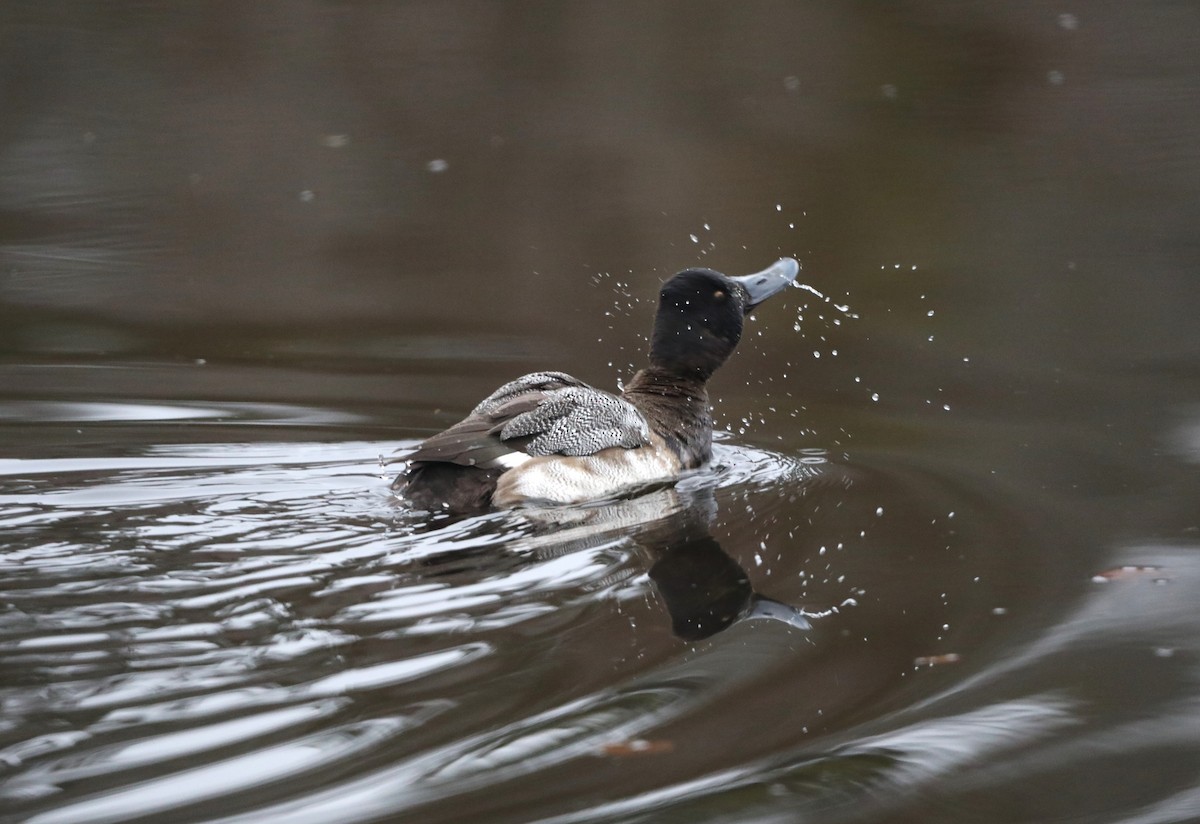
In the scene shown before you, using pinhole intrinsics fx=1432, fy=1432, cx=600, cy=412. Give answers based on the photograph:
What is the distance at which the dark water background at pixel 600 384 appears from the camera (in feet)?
11.7

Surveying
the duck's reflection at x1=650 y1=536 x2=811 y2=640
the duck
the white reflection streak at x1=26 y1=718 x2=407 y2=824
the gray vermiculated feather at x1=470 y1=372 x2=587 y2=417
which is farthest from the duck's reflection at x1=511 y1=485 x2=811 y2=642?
the white reflection streak at x1=26 y1=718 x2=407 y2=824

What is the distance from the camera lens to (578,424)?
6.18 meters

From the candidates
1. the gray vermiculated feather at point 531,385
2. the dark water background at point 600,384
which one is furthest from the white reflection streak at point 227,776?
the gray vermiculated feather at point 531,385

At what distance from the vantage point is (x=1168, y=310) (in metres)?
8.72

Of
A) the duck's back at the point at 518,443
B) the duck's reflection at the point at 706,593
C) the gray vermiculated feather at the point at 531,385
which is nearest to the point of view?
the duck's reflection at the point at 706,593

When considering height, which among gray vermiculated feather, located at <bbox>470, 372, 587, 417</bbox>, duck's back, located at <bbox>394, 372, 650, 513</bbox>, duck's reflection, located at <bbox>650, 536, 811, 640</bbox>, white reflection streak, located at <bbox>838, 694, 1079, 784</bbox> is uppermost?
gray vermiculated feather, located at <bbox>470, 372, 587, 417</bbox>

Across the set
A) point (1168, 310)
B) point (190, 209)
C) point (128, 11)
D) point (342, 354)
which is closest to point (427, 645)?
point (342, 354)

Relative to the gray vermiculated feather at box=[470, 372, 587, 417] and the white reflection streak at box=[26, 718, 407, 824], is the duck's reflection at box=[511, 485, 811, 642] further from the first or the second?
the white reflection streak at box=[26, 718, 407, 824]

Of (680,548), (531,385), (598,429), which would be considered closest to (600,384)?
(531,385)

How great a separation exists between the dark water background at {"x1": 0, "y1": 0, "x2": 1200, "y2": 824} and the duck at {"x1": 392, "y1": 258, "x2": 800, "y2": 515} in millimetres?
237

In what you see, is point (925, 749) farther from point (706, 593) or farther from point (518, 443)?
point (518, 443)

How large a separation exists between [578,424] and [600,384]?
1.85 metres

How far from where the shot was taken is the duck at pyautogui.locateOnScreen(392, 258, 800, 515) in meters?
5.84

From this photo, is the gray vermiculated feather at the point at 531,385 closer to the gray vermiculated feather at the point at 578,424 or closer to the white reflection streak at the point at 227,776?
the gray vermiculated feather at the point at 578,424
